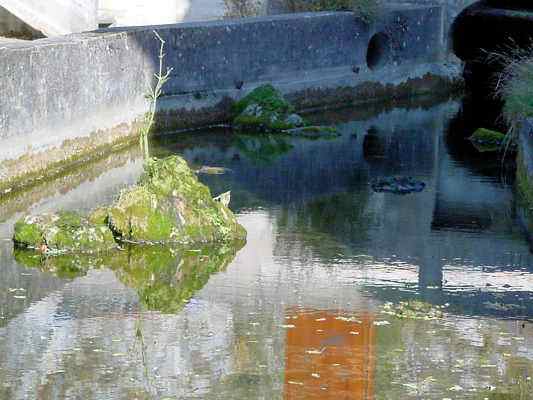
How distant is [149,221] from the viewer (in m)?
11.4

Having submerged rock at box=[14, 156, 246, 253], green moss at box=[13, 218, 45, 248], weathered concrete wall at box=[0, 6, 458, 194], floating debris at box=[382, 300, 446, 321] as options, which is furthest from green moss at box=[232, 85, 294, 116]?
floating debris at box=[382, 300, 446, 321]

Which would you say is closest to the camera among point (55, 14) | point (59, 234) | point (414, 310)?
point (414, 310)

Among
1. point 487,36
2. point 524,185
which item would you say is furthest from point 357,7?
point 524,185

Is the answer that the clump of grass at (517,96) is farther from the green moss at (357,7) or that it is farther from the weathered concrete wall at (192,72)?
the green moss at (357,7)

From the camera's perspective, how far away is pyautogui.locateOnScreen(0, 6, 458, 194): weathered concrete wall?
14.1 m

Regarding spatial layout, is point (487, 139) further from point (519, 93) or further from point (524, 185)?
point (524, 185)

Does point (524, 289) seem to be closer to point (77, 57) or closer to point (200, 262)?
point (200, 262)

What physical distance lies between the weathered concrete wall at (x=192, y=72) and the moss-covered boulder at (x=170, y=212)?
2227 mm

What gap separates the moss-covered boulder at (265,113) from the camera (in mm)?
18500

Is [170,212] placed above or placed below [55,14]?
below

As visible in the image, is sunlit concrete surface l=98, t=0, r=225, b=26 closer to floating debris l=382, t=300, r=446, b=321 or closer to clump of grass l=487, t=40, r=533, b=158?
clump of grass l=487, t=40, r=533, b=158

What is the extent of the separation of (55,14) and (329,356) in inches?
508

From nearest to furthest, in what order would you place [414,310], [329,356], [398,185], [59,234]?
1. [329,356]
2. [414,310]
3. [59,234]
4. [398,185]

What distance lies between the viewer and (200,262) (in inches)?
432
